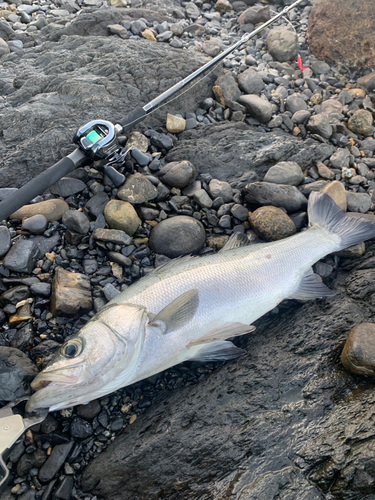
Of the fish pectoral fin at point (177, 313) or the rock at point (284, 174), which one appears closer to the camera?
the fish pectoral fin at point (177, 313)

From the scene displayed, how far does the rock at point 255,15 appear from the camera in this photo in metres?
7.47

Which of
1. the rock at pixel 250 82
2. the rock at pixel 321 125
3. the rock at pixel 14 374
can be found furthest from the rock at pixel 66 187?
the rock at pixel 321 125

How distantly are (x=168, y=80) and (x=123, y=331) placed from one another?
409 cm

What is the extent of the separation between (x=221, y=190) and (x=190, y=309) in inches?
72.2

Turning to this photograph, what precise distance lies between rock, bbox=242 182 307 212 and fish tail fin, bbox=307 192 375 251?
235 millimetres

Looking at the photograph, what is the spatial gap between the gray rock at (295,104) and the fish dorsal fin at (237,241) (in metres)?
2.92

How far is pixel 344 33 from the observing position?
6652 mm

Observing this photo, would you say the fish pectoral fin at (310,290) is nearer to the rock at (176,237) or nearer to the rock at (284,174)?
the rock at (176,237)

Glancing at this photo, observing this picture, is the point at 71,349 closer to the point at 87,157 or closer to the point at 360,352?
the point at 87,157

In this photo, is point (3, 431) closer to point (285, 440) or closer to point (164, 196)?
point (285, 440)

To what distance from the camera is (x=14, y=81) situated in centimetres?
527

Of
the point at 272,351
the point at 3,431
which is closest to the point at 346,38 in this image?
the point at 272,351

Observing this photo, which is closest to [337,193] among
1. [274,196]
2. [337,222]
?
[337,222]

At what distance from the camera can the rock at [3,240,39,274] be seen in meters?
3.67
